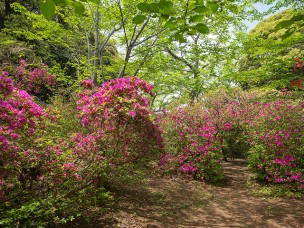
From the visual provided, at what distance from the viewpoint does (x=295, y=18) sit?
45.9 inches

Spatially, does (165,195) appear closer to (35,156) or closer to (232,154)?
(35,156)

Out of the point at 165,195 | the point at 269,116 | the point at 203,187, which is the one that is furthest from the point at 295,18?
the point at 269,116

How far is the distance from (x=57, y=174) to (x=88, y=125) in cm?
187

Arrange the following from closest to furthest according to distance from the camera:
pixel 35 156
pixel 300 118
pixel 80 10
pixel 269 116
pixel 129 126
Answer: pixel 80 10 → pixel 35 156 → pixel 129 126 → pixel 300 118 → pixel 269 116

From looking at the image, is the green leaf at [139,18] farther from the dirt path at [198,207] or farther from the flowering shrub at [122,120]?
the dirt path at [198,207]

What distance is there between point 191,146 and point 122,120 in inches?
156

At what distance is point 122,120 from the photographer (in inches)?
191

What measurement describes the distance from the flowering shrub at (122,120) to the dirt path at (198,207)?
1235mm

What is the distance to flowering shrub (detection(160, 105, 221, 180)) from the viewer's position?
26.3 feet

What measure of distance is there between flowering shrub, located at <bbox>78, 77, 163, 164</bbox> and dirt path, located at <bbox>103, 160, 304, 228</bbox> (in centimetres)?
124

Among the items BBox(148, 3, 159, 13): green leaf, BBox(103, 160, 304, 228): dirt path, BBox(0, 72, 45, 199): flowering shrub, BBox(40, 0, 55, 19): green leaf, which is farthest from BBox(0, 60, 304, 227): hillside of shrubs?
BBox(148, 3, 159, 13): green leaf

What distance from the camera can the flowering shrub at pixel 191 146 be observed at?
26.3ft

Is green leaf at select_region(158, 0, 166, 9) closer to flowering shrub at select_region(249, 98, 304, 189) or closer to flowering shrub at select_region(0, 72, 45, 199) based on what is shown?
flowering shrub at select_region(0, 72, 45, 199)

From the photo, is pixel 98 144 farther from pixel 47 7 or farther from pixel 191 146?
pixel 191 146
